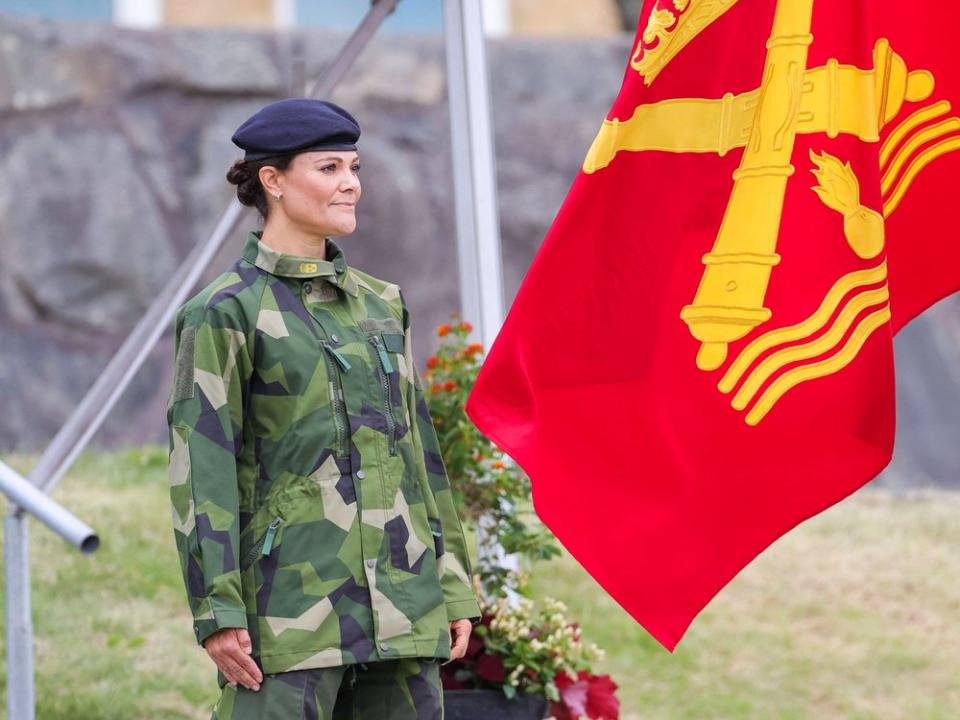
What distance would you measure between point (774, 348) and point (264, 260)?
0.87 m

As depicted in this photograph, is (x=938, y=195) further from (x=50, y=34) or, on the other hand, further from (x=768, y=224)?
(x=50, y=34)

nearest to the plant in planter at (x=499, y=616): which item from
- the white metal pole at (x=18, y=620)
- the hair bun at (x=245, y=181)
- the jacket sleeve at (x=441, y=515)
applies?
the white metal pole at (x=18, y=620)

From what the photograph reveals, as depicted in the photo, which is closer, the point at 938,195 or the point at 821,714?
the point at 938,195

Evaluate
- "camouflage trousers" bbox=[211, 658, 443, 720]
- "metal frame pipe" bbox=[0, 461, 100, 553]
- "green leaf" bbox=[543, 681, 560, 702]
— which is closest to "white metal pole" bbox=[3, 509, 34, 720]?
"metal frame pipe" bbox=[0, 461, 100, 553]

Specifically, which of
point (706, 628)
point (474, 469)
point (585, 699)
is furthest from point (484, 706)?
point (706, 628)

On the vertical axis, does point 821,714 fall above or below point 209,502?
below

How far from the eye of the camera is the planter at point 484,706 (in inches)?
148

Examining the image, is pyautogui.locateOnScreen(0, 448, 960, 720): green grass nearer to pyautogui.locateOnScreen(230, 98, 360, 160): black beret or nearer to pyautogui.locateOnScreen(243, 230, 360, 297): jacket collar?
pyautogui.locateOnScreen(243, 230, 360, 297): jacket collar

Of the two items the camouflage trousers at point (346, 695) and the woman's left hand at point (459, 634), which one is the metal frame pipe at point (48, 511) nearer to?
the camouflage trousers at point (346, 695)

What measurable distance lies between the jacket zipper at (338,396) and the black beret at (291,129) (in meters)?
0.33

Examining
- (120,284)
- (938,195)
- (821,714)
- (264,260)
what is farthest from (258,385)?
(120,284)

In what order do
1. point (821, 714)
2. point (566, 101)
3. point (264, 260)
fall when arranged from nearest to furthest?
1. point (264, 260)
2. point (821, 714)
3. point (566, 101)

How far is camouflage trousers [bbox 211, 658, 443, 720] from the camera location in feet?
8.00

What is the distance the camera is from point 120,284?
932 centimetres
